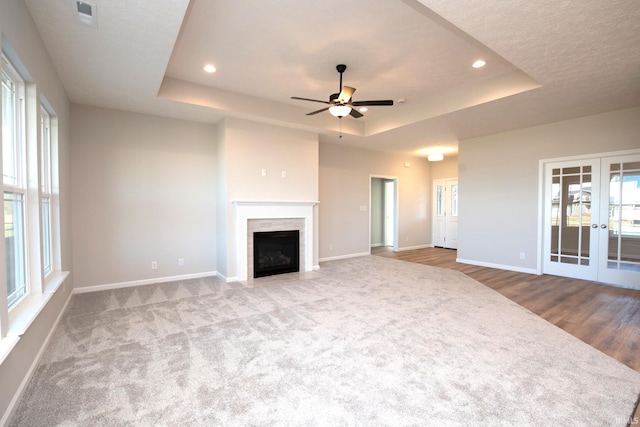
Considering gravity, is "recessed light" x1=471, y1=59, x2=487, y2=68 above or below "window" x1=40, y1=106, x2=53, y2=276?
above

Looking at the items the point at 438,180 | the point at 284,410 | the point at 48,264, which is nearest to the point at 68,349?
the point at 48,264

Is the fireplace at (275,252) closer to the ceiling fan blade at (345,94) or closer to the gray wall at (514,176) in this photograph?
the ceiling fan blade at (345,94)

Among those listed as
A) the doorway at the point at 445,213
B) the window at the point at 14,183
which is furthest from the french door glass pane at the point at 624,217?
the window at the point at 14,183

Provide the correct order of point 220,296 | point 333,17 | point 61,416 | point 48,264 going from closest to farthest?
1. point 61,416
2. point 333,17
3. point 48,264
4. point 220,296

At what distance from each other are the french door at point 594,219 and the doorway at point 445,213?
10.8 feet

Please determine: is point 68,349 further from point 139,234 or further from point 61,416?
point 139,234

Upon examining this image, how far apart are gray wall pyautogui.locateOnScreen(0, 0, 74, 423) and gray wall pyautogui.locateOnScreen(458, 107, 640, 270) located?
678cm

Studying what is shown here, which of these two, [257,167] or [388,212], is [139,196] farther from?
[388,212]

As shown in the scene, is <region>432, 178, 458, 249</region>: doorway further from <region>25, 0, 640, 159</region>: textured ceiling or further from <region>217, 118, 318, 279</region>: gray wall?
<region>217, 118, 318, 279</region>: gray wall

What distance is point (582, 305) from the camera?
3.78m

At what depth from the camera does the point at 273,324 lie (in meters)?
3.13

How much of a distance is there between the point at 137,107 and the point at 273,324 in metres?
3.80

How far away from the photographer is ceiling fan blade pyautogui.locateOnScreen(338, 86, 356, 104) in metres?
3.59

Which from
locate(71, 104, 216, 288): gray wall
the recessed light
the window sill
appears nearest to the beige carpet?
the window sill
